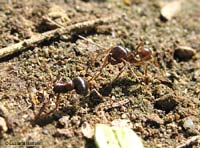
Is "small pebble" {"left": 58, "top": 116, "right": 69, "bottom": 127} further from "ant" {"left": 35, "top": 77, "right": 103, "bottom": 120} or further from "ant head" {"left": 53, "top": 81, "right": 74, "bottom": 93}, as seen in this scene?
"ant head" {"left": 53, "top": 81, "right": 74, "bottom": 93}

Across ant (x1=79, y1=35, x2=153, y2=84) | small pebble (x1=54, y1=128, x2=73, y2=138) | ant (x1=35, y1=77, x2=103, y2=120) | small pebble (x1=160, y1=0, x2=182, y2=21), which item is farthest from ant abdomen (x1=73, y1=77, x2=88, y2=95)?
small pebble (x1=160, y1=0, x2=182, y2=21)

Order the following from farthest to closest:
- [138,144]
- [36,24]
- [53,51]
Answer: [36,24] < [53,51] < [138,144]

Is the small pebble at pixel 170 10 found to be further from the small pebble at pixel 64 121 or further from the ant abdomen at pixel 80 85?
the small pebble at pixel 64 121

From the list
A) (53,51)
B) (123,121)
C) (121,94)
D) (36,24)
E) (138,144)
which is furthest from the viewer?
(36,24)

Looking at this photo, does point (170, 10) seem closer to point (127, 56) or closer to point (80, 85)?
point (127, 56)

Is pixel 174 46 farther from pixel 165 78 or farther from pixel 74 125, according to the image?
pixel 74 125

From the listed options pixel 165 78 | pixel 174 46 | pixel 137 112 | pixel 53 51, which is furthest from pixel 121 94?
pixel 174 46
